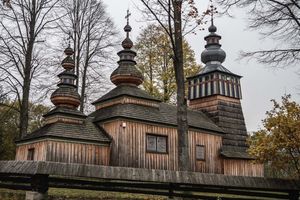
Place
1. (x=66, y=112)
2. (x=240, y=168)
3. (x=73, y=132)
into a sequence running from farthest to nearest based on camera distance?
(x=240, y=168) < (x=66, y=112) < (x=73, y=132)

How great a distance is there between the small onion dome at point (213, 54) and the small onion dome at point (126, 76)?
10114mm

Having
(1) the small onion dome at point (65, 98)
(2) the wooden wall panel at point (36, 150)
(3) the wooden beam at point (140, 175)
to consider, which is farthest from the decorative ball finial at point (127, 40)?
(3) the wooden beam at point (140, 175)

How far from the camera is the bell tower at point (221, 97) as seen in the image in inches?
1085

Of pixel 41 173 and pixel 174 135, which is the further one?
pixel 174 135

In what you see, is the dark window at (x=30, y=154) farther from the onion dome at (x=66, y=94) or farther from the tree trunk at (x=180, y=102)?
the tree trunk at (x=180, y=102)

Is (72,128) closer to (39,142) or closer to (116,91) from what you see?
(39,142)

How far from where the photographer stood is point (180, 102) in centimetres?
1459

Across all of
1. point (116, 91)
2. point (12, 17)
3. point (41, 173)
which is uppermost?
point (12, 17)

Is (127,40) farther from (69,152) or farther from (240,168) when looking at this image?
(240,168)

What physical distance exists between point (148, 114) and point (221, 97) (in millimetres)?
9149

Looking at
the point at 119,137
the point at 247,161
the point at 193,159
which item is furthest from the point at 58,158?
the point at 247,161

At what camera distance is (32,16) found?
77.4 feet

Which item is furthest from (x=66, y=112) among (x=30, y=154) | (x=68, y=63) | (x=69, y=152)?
(x=68, y=63)

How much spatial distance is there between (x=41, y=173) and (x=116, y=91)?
14243 mm
